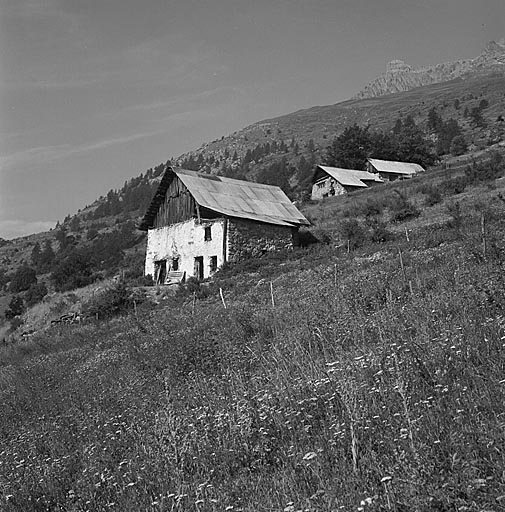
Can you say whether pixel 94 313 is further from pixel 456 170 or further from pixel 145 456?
pixel 456 170

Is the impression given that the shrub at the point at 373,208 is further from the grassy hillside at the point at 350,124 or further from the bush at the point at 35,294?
the grassy hillside at the point at 350,124

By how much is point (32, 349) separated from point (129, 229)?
6827 cm

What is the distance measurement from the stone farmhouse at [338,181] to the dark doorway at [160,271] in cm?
2902

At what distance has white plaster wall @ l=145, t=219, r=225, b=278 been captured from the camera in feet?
115

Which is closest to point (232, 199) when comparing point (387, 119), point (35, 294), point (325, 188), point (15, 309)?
point (15, 309)

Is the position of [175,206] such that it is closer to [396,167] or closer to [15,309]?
[15,309]

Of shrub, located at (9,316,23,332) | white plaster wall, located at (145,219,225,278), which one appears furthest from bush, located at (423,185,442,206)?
shrub, located at (9,316,23,332)

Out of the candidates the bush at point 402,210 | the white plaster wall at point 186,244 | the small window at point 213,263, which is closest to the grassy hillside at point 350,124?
the bush at point 402,210

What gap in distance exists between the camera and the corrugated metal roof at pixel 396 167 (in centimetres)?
6638

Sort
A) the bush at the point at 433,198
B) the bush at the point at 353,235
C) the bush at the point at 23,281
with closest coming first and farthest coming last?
1. the bush at the point at 353,235
2. the bush at the point at 433,198
3. the bush at the point at 23,281

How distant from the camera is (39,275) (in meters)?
73.0

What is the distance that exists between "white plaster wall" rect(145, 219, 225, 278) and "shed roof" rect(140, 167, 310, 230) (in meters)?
1.51

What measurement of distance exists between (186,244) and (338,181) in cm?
3038

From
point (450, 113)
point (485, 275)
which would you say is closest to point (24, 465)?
point (485, 275)
